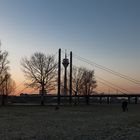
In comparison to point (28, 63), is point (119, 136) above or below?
below

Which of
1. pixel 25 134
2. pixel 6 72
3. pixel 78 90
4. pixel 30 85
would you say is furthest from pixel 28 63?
pixel 25 134

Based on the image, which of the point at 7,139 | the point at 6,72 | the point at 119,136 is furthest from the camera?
the point at 6,72

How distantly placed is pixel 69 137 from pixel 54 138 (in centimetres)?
87

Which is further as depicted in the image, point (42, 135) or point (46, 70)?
point (46, 70)

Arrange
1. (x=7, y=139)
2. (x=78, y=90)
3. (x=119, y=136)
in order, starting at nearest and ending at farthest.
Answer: (x=7, y=139), (x=119, y=136), (x=78, y=90)

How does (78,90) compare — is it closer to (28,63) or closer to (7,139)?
(28,63)

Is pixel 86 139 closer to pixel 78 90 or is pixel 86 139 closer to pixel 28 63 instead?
pixel 28 63

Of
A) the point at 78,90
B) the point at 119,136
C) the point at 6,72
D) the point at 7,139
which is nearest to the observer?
the point at 7,139

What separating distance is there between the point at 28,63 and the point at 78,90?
33548 mm

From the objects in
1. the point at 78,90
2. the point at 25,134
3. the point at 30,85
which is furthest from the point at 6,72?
the point at 25,134

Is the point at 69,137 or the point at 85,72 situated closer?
the point at 69,137

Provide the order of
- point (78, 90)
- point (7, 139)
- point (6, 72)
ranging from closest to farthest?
point (7, 139) → point (6, 72) → point (78, 90)

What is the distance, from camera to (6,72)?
9256 cm

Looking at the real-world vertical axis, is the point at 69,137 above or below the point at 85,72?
below
